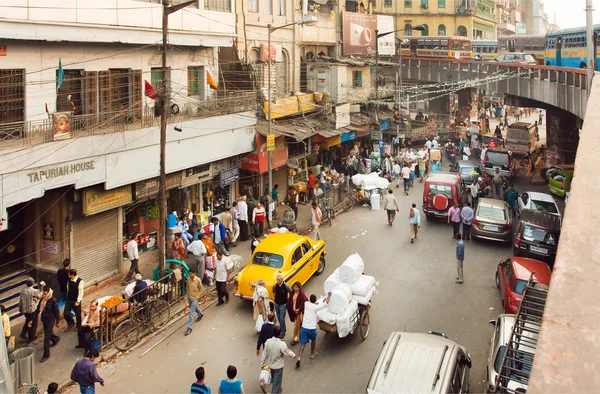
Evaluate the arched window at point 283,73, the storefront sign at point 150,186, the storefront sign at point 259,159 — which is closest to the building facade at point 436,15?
the arched window at point 283,73

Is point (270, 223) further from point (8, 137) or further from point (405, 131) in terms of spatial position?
point (405, 131)

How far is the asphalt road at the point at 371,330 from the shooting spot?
1120cm

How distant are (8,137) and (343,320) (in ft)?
30.8

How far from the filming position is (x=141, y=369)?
1170 centimetres

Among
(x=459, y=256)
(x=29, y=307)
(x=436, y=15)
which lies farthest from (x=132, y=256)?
(x=436, y=15)

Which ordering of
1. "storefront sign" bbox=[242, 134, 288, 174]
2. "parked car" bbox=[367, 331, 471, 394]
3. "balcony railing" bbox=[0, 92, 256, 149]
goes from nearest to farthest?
"parked car" bbox=[367, 331, 471, 394]
"balcony railing" bbox=[0, 92, 256, 149]
"storefront sign" bbox=[242, 134, 288, 174]

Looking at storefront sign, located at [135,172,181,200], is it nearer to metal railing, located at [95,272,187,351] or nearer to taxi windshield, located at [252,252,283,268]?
metal railing, located at [95,272,187,351]

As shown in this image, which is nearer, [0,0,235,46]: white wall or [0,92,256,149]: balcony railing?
[0,0,235,46]: white wall

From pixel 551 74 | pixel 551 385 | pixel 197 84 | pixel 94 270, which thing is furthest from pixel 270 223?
pixel 551 385

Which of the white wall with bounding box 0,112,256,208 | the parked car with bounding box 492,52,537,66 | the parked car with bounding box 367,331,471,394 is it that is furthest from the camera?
the parked car with bounding box 492,52,537,66

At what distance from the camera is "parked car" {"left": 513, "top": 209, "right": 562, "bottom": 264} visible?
17.7 meters

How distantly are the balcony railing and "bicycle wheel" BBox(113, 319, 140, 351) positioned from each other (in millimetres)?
4970

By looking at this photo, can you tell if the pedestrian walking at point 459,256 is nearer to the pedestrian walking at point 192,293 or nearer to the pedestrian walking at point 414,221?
the pedestrian walking at point 414,221

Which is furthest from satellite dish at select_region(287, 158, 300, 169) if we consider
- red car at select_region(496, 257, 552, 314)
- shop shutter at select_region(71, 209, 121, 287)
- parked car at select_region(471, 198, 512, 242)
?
red car at select_region(496, 257, 552, 314)
